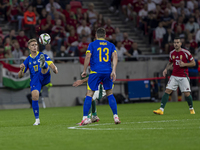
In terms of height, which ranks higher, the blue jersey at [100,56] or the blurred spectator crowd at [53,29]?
the blurred spectator crowd at [53,29]

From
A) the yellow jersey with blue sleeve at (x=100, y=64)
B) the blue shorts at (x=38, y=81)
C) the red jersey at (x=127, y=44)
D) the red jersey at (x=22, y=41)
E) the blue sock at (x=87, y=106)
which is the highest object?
the red jersey at (x=22, y=41)

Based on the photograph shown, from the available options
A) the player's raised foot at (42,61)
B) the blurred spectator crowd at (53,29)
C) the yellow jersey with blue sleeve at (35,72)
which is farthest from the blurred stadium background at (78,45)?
→ the player's raised foot at (42,61)

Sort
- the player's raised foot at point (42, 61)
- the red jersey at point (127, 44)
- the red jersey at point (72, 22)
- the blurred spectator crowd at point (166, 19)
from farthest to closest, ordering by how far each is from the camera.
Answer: the blurred spectator crowd at point (166, 19), the red jersey at point (72, 22), the red jersey at point (127, 44), the player's raised foot at point (42, 61)

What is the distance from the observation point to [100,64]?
30.5 feet

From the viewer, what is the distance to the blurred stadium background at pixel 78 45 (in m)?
20.7

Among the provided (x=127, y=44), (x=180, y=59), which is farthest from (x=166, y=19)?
(x=180, y=59)

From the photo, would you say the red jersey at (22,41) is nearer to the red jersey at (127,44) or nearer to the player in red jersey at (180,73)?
the red jersey at (127,44)

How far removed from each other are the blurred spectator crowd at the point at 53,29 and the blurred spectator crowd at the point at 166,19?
190 centimetres

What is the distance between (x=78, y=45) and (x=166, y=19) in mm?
6331

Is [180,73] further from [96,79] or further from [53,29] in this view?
[53,29]

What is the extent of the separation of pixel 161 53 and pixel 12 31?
8258 mm

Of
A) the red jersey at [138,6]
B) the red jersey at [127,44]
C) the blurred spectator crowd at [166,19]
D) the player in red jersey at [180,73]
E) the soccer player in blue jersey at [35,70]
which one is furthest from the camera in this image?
the red jersey at [138,6]

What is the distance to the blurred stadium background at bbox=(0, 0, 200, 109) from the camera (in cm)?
2072

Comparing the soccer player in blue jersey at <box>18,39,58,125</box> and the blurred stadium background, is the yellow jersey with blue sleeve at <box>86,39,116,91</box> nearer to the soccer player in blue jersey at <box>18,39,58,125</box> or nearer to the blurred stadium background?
the soccer player in blue jersey at <box>18,39,58,125</box>
